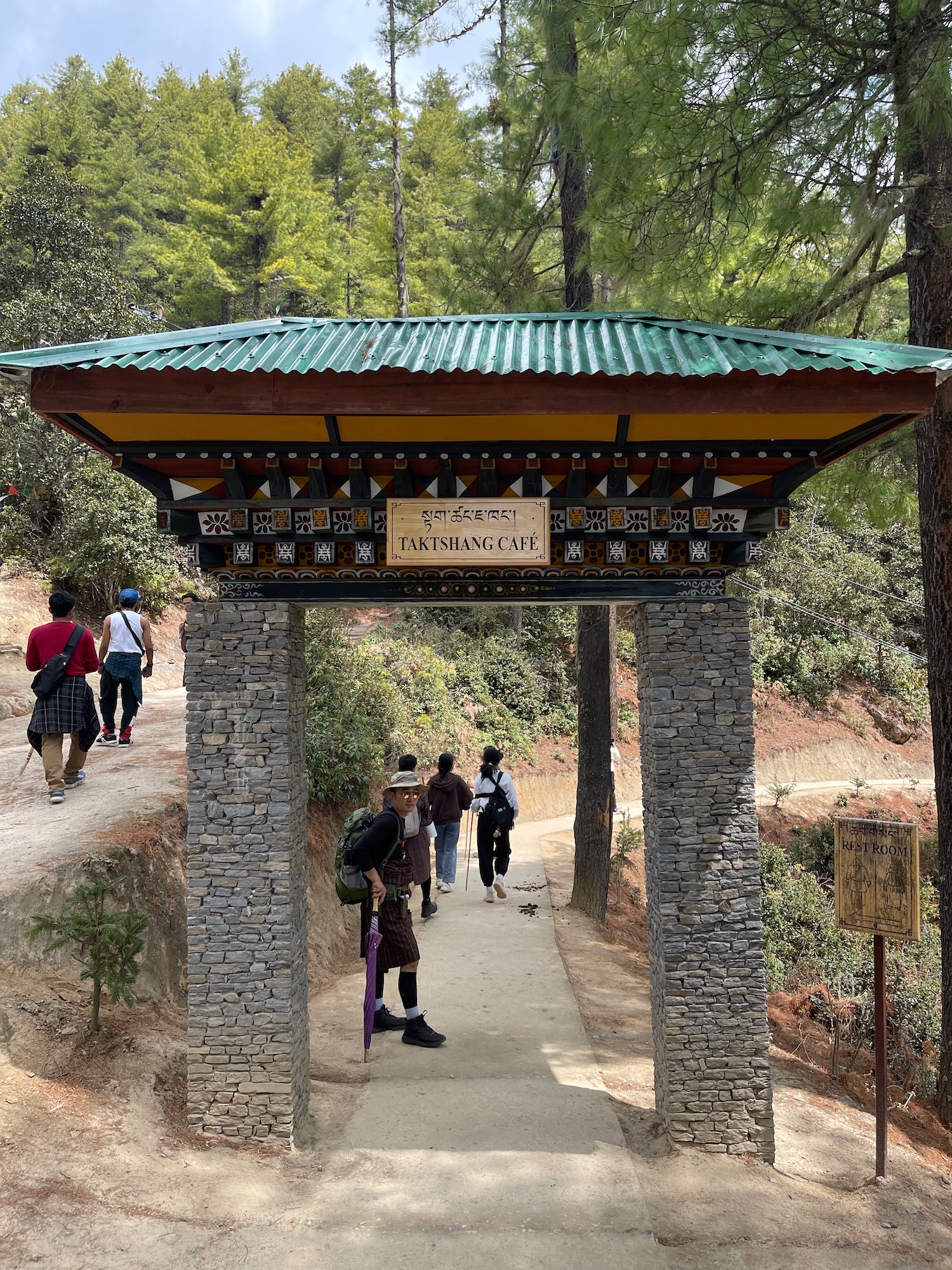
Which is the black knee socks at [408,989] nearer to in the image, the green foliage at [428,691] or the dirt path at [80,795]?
the dirt path at [80,795]

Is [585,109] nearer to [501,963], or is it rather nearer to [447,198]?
[501,963]

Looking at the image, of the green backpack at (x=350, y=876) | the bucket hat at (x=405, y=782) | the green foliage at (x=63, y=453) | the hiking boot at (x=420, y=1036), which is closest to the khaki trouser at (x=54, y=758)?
the green backpack at (x=350, y=876)

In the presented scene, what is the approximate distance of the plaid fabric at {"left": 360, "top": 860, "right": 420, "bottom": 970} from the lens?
6.37m

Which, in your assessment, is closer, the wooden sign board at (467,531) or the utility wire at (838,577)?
the wooden sign board at (467,531)

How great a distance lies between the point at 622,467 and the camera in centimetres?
520

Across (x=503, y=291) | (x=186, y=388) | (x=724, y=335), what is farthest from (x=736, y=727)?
(x=503, y=291)

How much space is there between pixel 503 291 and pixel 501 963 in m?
8.00

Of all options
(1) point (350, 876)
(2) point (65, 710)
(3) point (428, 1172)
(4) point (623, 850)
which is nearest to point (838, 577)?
(4) point (623, 850)

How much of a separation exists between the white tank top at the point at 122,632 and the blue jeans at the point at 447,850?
162 inches

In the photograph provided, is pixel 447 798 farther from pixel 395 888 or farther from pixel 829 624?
pixel 829 624

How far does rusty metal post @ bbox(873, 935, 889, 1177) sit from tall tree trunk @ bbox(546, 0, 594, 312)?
22.5 feet

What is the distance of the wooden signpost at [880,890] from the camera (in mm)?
5199

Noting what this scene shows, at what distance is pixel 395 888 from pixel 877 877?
3.35m

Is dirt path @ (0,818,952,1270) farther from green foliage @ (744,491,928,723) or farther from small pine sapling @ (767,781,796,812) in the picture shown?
green foliage @ (744,491,928,723)
